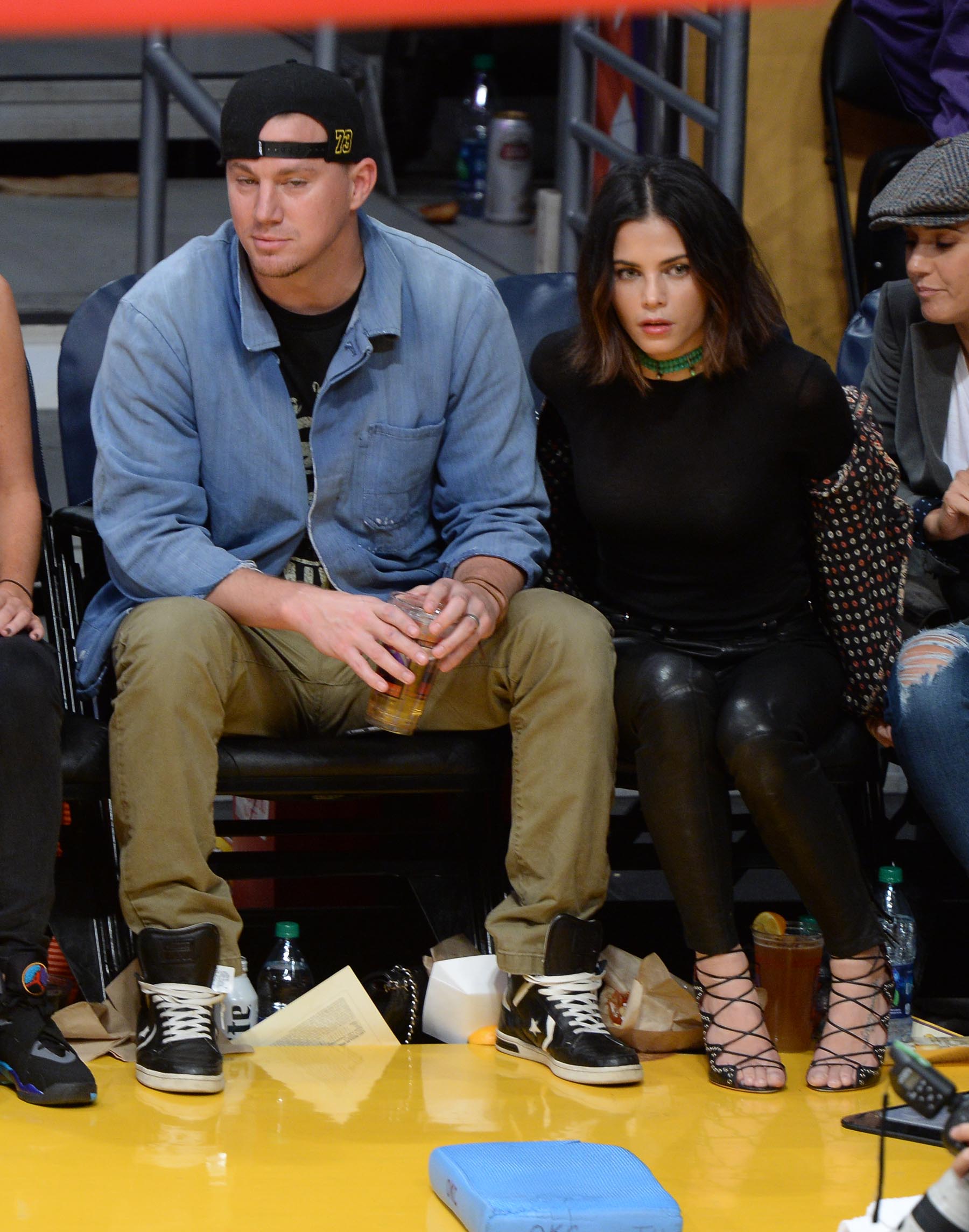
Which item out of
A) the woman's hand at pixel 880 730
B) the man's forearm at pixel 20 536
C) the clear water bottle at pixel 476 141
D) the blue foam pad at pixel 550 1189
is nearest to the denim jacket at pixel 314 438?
the man's forearm at pixel 20 536

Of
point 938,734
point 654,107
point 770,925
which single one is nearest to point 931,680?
point 938,734

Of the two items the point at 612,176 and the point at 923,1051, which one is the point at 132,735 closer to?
the point at 612,176

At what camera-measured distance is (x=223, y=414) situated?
214cm

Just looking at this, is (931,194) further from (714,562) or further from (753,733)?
(753,733)

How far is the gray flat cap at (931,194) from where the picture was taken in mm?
2324

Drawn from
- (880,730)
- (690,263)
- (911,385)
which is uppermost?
(690,263)

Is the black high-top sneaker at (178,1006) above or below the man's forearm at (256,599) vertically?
below

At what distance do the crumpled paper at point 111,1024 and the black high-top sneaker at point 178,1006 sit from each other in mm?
63

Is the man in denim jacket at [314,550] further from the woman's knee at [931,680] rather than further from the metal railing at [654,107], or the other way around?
the metal railing at [654,107]

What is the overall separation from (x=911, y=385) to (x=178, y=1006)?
4.62 feet

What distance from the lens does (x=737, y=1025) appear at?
1.99 metres

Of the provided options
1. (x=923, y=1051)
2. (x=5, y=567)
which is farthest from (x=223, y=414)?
(x=923, y=1051)

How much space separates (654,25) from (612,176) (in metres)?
1.65

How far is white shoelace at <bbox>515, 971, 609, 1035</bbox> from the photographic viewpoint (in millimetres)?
1997
